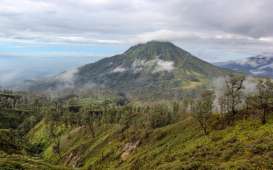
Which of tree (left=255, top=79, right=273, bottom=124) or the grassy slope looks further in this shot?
tree (left=255, top=79, right=273, bottom=124)

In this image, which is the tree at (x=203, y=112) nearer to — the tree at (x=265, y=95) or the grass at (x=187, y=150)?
the grass at (x=187, y=150)

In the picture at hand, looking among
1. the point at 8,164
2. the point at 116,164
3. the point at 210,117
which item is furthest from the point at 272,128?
the point at 8,164

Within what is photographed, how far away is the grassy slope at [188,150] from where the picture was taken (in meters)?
85.3

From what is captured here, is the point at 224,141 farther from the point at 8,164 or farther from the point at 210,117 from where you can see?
the point at 8,164

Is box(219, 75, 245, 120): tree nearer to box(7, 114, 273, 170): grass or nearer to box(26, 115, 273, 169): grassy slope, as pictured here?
box(7, 114, 273, 170): grass

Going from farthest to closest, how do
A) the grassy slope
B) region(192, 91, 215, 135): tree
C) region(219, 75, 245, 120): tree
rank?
region(192, 91, 215, 135): tree < region(219, 75, 245, 120): tree < the grassy slope

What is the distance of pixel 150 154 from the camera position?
142m

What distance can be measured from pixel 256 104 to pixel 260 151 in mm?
63607

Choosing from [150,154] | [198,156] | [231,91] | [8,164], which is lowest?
[150,154]

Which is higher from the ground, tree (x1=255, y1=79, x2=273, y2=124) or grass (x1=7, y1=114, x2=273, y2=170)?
tree (x1=255, y1=79, x2=273, y2=124)

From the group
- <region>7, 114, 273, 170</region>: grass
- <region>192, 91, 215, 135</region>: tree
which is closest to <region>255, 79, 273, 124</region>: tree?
<region>7, 114, 273, 170</region>: grass

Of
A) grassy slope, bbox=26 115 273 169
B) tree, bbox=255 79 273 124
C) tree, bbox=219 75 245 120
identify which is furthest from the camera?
tree, bbox=219 75 245 120

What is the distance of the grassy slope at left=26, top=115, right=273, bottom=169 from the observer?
85.3 m

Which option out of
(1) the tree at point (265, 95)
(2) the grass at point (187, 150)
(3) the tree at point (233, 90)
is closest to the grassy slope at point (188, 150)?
(2) the grass at point (187, 150)
